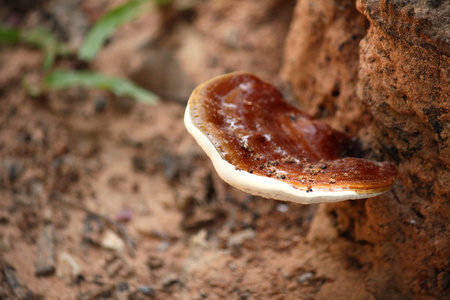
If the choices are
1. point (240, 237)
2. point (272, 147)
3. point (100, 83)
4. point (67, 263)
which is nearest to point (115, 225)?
point (67, 263)

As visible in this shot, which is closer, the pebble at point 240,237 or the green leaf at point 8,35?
the pebble at point 240,237

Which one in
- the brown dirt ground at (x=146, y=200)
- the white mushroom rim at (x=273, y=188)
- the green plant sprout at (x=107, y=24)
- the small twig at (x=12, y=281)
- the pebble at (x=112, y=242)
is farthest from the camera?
the green plant sprout at (x=107, y=24)

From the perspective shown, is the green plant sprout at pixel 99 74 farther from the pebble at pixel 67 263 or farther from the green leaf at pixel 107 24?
the pebble at pixel 67 263

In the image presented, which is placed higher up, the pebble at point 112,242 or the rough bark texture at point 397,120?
the rough bark texture at point 397,120

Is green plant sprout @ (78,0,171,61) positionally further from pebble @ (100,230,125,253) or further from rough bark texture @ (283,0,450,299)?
rough bark texture @ (283,0,450,299)

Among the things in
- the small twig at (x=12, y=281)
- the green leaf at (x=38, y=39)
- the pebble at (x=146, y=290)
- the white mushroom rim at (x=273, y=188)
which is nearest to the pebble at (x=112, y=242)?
the pebble at (x=146, y=290)

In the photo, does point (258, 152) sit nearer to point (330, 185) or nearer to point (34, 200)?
point (330, 185)
